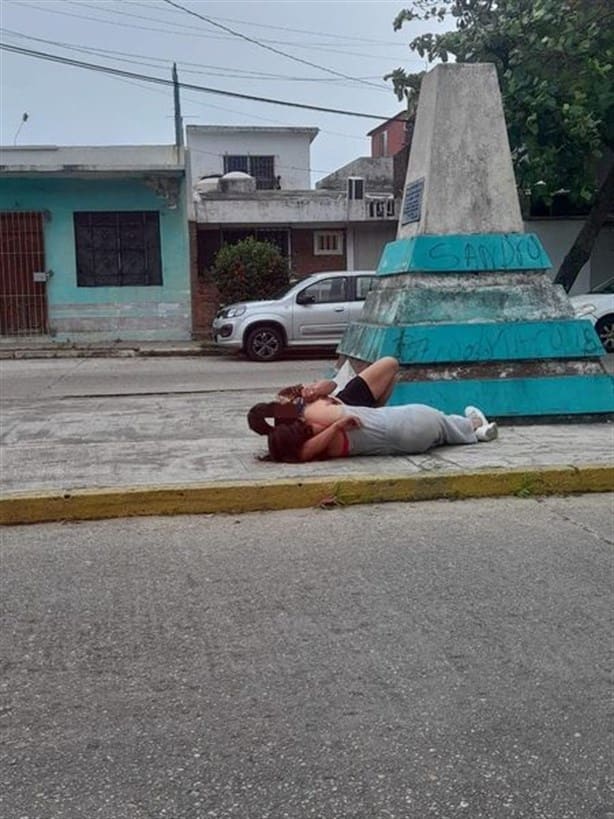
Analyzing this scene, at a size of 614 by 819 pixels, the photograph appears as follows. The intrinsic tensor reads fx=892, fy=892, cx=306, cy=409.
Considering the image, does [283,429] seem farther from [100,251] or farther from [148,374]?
[100,251]

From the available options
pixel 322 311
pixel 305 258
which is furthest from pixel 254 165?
pixel 322 311

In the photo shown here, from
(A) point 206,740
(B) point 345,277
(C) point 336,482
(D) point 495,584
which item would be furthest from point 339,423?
(B) point 345,277

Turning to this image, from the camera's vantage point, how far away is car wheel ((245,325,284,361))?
16.7 meters

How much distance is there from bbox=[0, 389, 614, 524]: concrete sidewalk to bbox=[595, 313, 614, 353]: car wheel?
8973mm

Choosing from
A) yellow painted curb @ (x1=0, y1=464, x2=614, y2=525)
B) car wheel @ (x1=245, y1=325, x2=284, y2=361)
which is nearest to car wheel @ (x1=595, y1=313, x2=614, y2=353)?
car wheel @ (x1=245, y1=325, x2=284, y2=361)

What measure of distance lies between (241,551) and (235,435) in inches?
116

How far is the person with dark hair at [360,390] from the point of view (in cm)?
652

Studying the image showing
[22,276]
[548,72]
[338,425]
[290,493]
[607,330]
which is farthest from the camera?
[22,276]

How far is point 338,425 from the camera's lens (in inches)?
251

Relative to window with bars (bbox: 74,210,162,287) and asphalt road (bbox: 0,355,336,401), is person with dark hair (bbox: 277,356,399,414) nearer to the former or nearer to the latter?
asphalt road (bbox: 0,355,336,401)

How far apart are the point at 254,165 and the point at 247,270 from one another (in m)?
21.2

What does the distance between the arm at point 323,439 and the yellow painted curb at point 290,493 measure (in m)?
0.55

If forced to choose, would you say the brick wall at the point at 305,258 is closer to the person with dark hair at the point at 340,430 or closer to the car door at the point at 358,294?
the car door at the point at 358,294

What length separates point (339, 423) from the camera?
637 cm
